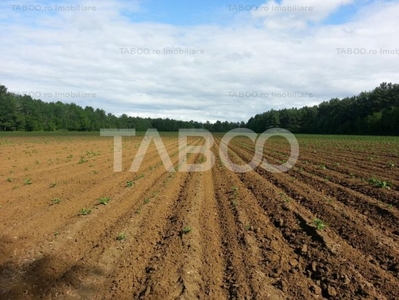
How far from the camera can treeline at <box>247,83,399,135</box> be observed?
67750mm

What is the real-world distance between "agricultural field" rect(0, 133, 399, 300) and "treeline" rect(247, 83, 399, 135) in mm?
63644

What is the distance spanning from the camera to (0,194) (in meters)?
11.0

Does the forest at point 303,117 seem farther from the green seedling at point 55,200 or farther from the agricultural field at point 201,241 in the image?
the green seedling at point 55,200

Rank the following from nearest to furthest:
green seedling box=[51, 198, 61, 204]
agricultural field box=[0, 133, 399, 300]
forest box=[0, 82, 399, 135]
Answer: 1. agricultural field box=[0, 133, 399, 300]
2. green seedling box=[51, 198, 61, 204]
3. forest box=[0, 82, 399, 135]

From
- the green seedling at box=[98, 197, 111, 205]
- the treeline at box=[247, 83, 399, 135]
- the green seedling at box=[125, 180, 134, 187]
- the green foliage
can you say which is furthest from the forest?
the green foliage

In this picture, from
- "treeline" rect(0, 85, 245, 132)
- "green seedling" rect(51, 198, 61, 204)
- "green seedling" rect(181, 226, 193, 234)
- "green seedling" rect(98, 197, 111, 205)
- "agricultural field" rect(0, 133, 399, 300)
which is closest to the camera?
"agricultural field" rect(0, 133, 399, 300)

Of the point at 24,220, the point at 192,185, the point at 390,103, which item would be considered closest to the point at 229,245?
the point at 24,220

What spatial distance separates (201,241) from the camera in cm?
669

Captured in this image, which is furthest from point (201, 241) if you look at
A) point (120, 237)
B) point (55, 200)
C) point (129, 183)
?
point (129, 183)

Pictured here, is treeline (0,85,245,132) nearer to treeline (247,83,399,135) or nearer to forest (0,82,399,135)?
forest (0,82,399,135)

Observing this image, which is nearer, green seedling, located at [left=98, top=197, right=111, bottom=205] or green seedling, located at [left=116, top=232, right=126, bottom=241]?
green seedling, located at [left=116, top=232, right=126, bottom=241]

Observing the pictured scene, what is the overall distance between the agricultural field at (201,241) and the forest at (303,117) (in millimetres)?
64229

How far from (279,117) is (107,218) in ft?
397

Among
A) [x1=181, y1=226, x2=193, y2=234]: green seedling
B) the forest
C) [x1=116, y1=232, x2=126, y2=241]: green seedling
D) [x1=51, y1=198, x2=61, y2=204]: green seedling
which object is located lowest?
[x1=51, y1=198, x2=61, y2=204]: green seedling
